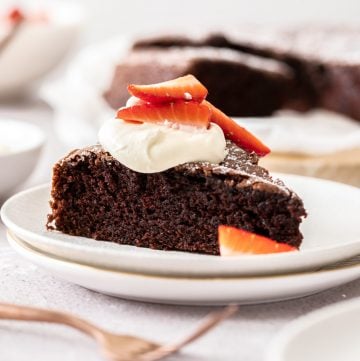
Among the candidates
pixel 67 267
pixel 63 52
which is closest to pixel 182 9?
pixel 63 52

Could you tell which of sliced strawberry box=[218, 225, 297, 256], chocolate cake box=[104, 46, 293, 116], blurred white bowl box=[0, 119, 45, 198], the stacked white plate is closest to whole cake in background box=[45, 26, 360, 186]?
chocolate cake box=[104, 46, 293, 116]

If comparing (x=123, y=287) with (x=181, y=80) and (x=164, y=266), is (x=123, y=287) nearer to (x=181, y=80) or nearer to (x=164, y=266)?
(x=164, y=266)

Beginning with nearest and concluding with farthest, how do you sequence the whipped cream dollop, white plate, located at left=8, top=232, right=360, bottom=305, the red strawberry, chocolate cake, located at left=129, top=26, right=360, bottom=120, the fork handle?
the fork handle < white plate, located at left=8, top=232, right=360, bottom=305 < the whipped cream dollop < chocolate cake, located at left=129, top=26, right=360, bottom=120 < the red strawberry

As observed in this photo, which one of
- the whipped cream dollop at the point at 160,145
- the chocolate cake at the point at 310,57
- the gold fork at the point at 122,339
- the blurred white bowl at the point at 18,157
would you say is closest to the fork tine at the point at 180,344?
the gold fork at the point at 122,339

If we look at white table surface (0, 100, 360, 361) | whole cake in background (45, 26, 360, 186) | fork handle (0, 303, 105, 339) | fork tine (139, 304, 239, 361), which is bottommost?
whole cake in background (45, 26, 360, 186)

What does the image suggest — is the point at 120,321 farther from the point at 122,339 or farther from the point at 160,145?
the point at 160,145

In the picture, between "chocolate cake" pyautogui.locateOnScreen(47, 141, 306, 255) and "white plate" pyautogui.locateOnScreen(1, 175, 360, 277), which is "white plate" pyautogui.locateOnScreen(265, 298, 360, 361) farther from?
"chocolate cake" pyautogui.locateOnScreen(47, 141, 306, 255)

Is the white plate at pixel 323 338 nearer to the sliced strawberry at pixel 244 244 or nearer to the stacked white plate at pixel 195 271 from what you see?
the stacked white plate at pixel 195 271

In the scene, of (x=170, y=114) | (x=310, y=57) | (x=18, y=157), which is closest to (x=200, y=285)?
(x=170, y=114)
